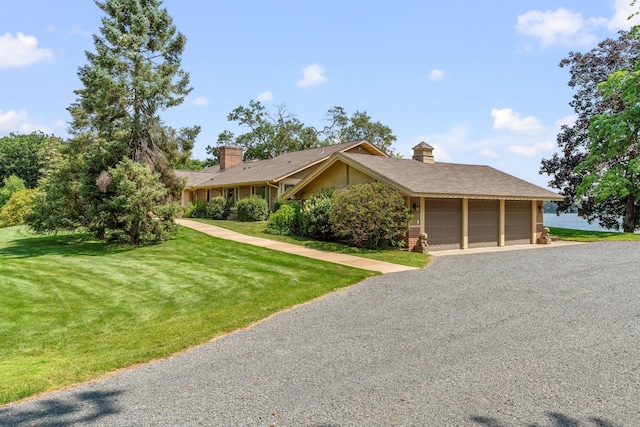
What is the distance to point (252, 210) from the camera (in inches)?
1006

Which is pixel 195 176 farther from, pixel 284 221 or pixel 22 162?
pixel 22 162

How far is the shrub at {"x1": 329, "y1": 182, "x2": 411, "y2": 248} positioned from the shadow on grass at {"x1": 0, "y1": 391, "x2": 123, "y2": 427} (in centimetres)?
1199

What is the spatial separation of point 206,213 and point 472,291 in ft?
77.4

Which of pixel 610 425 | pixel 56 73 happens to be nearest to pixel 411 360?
pixel 610 425

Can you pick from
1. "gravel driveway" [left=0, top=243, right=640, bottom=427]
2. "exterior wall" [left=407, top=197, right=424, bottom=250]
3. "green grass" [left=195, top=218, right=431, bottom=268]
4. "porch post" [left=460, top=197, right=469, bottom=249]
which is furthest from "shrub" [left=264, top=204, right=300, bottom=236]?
"gravel driveway" [left=0, top=243, right=640, bottom=427]

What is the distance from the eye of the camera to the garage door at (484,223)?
61.0 feet

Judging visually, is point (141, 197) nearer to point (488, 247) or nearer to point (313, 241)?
point (313, 241)

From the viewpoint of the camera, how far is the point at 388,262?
530 inches

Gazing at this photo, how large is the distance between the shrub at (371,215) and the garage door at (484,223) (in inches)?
151

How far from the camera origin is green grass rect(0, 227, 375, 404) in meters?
5.93

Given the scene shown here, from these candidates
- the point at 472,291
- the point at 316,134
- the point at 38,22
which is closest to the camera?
the point at 472,291

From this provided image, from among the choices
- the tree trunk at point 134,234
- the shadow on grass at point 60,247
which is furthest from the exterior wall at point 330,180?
the shadow on grass at point 60,247

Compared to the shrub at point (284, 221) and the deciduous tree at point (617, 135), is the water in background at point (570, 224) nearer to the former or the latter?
the deciduous tree at point (617, 135)

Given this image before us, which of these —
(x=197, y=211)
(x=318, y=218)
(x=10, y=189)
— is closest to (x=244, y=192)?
(x=197, y=211)
